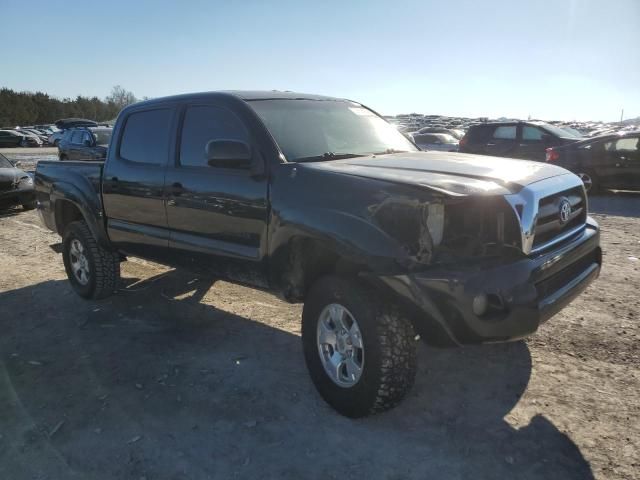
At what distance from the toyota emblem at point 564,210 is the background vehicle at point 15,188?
415 inches

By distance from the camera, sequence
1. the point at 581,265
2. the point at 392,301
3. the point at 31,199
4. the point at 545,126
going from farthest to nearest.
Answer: the point at 545,126, the point at 31,199, the point at 581,265, the point at 392,301

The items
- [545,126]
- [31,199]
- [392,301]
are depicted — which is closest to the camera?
[392,301]

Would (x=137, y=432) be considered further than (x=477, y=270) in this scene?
Yes

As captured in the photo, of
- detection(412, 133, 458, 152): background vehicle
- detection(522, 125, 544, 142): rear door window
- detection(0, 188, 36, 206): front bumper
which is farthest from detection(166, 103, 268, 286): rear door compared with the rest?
detection(412, 133, 458, 152): background vehicle

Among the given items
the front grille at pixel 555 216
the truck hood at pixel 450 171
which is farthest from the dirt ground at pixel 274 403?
the truck hood at pixel 450 171

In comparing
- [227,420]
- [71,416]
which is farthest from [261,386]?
[71,416]

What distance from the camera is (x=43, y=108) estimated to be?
2496 inches

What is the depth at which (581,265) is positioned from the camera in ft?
11.1

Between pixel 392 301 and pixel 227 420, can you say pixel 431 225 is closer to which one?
pixel 392 301

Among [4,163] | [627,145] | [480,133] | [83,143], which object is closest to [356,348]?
[627,145]

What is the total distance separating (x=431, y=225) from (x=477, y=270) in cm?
32

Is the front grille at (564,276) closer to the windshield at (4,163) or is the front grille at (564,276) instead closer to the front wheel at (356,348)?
the front wheel at (356,348)

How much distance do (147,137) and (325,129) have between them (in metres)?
1.68

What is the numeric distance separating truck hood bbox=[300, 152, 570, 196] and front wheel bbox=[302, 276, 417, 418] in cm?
67
